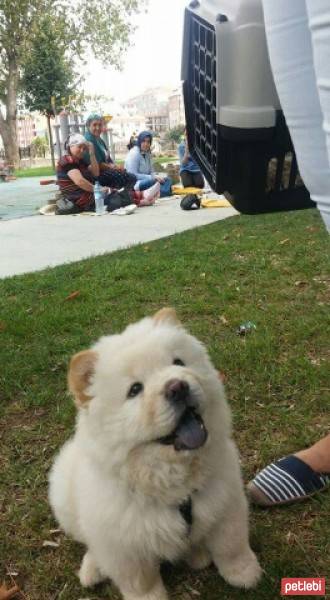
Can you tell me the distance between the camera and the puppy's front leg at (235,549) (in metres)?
1.60

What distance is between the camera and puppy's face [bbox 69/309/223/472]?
1.38m

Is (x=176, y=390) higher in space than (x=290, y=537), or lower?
higher

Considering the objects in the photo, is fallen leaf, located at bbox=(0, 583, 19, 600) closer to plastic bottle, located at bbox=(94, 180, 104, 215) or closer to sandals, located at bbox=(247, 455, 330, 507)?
sandals, located at bbox=(247, 455, 330, 507)

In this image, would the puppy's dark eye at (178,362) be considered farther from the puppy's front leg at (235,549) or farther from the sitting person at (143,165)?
the sitting person at (143,165)

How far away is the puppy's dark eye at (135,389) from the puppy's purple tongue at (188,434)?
0.14 metres

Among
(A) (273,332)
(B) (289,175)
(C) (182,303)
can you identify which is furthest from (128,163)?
(B) (289,175)

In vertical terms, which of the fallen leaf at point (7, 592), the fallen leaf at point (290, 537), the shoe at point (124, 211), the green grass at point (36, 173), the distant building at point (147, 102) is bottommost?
the fallen leaf at point (7, 592)

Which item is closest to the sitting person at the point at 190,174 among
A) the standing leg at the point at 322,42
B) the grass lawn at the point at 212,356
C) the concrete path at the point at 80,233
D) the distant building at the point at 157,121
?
the concrete path at the point at 80,233

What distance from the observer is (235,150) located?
4.68 feet

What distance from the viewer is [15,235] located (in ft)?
25.1

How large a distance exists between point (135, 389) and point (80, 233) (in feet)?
20.2

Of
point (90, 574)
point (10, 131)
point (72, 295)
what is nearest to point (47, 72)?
point (10, 131)

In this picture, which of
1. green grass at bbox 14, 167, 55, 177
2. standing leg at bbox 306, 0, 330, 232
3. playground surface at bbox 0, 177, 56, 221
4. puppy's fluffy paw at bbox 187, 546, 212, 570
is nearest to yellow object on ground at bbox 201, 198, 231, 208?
playground surface at bbox 0, 177, 56, 221

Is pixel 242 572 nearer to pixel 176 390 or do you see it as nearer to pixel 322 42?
pixel 176 390
